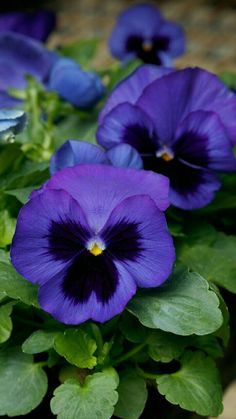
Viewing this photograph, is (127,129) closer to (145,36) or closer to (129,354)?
(129,354)

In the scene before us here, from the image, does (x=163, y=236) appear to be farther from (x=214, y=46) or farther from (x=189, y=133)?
(x=214, y=46)

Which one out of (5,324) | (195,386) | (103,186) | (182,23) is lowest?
(182,23)

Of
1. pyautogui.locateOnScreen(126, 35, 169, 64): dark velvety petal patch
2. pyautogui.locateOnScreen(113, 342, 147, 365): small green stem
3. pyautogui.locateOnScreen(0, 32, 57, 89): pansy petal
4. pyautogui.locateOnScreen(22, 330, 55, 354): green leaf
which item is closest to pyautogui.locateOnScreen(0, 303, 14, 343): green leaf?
pyautogui.locateOnScreen(22, 330, 55, 354): green leaf

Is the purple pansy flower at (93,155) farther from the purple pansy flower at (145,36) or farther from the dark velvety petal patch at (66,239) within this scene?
the purple pansy flower at (145,36)

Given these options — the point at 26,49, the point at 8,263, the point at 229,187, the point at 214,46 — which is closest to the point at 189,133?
the point at 229,187

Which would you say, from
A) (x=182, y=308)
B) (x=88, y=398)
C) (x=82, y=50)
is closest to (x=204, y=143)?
(x=182, y=308)

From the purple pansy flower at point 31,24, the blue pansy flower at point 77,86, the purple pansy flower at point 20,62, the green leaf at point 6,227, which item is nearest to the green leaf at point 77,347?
the green leaf at point 6,227
